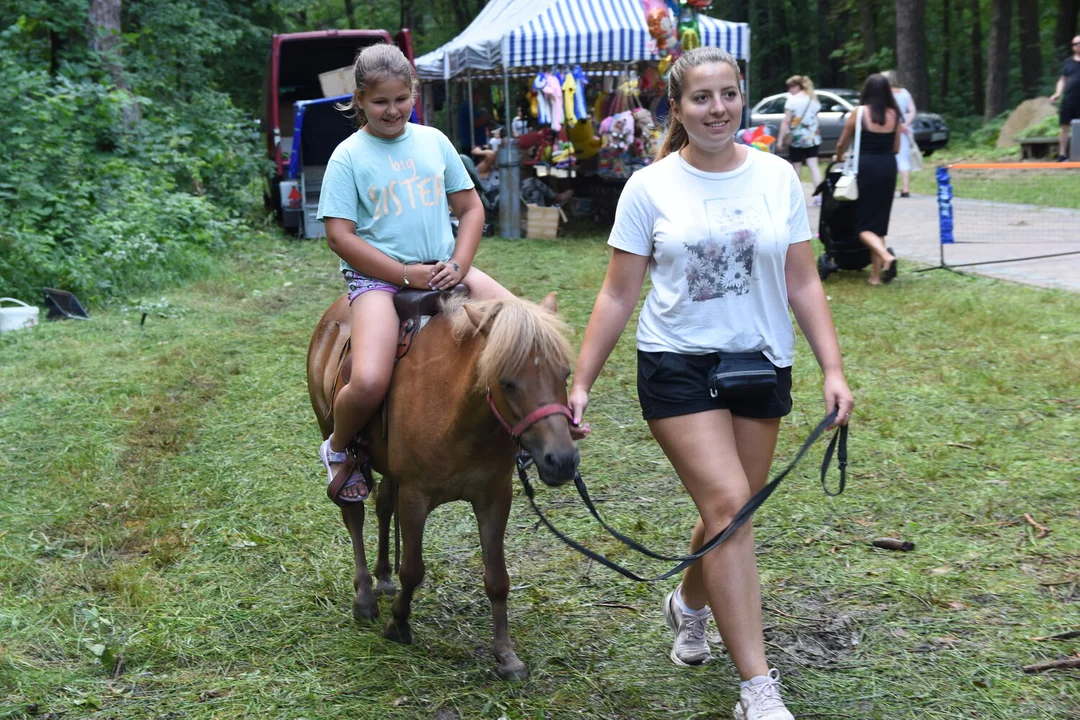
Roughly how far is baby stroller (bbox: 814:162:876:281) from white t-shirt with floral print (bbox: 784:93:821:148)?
5561mm

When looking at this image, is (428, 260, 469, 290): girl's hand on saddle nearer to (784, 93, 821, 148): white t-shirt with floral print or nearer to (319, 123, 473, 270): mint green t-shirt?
(319, 123, 473, 270): mint green t-shirt

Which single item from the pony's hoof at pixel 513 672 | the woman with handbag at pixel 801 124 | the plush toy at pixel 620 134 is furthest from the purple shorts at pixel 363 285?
the woman with handbag at pixel 801 124

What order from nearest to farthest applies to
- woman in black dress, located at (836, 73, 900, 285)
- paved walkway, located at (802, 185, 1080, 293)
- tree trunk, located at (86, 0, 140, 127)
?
1. woman in black dress, located at (836, 73, 900, 285)
2. paved walkway, located at (802, 185, 1080, 293)
3. tree trunk, located at (86, 0, 140, 127)

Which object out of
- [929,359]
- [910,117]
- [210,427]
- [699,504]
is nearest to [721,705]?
[699,504]

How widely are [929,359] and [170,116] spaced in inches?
501

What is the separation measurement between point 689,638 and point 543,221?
1271 centimetres

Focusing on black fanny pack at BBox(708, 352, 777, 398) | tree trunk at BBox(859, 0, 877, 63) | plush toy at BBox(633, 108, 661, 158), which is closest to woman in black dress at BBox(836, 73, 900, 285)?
plush toy at BBox(633, 108, 661, 158)

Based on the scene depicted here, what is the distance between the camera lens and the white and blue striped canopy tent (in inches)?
612

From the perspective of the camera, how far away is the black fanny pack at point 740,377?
122 inches

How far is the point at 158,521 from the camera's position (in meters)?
5.15

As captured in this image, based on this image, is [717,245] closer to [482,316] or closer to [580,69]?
[482,316]

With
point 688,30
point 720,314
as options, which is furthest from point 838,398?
point 688,30

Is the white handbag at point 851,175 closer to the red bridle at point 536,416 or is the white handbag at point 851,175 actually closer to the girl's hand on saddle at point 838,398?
the girl's hand on saddle at point 838,398

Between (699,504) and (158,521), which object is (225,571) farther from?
(699,504)
